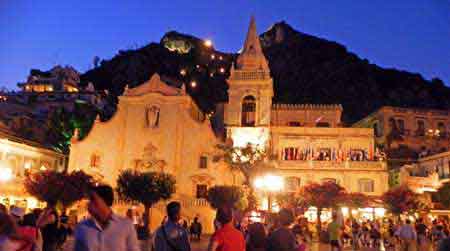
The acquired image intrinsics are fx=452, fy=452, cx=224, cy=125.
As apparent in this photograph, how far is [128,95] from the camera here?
44.1 meters

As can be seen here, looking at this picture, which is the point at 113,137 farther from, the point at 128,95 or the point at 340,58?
the point at 340,58

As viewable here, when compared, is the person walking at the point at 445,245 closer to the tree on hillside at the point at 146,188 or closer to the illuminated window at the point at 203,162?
→ the tree on hillside at the point at 146,188

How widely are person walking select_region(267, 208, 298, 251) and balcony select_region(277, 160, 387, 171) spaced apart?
37.3m

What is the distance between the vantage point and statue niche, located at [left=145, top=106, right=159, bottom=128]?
141 feet

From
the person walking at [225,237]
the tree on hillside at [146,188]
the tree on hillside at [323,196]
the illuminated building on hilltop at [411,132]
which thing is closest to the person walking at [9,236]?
the person walking at [225,237]

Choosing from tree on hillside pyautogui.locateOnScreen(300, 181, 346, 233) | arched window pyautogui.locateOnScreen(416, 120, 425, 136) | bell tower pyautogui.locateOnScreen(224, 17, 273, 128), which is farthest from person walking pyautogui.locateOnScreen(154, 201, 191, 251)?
arched window pyautogui.locateOnScreen(416, 120, 425, 136)

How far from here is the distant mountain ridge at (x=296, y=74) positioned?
9238 centimetres

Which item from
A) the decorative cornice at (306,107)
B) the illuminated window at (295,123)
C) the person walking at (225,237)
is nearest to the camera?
the person walking at (225,237)

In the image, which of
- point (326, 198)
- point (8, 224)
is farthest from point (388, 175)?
point (8, 224)

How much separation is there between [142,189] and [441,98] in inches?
2993

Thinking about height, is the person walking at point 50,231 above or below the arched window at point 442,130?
below

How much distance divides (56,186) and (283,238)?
29.7 metres

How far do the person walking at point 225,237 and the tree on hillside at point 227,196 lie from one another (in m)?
28.2

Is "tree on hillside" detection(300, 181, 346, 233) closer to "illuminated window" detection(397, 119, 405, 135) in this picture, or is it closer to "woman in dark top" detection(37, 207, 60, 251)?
"illuminated window" detection(397, 119, 405, 135)
